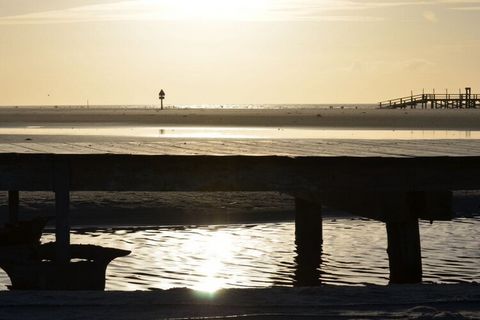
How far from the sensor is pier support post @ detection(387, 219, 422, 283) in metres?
13.1

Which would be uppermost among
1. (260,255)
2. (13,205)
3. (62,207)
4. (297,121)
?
(297,121)

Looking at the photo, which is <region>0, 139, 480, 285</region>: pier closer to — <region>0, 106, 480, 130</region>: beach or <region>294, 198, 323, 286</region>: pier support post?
<region>294, 198, 323, 286</region>: pier support post

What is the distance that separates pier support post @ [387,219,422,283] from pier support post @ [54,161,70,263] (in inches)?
179

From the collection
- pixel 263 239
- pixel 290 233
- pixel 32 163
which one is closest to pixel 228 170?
pixel 32 163

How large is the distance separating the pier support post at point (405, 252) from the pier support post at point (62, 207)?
14.9ft

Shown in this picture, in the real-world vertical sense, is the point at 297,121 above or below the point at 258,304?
above

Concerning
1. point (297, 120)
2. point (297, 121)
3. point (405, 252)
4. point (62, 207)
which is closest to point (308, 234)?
point (405, 252)

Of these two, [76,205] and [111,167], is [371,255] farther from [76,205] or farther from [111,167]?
[76,205]

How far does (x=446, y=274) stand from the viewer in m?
13.8

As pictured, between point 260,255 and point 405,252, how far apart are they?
130 inches

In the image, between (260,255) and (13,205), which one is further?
(260,255)

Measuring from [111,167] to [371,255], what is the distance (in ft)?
20.2

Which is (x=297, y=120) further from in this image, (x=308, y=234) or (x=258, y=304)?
(x=258, y=304)

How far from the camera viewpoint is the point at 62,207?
1158cm
